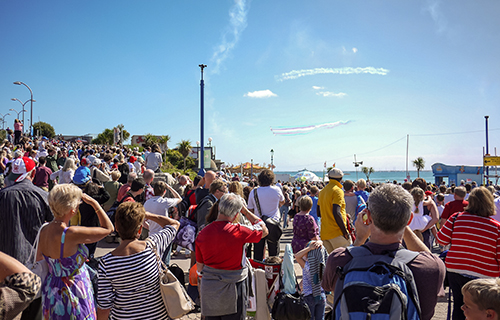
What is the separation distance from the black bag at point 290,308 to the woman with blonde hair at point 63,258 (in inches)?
73.8

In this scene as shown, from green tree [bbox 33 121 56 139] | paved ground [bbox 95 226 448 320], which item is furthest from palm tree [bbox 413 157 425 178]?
green tree [bbox 33 121 56 139]

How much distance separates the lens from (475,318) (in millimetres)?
2021

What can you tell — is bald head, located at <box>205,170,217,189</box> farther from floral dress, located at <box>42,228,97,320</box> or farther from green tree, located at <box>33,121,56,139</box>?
green tree, located at <box>33,121,56,139</box>

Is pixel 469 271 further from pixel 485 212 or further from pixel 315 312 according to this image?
pixel 315 312

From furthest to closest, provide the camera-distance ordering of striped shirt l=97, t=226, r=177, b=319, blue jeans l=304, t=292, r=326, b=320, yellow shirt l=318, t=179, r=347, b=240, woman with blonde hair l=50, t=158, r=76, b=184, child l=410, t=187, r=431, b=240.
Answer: woman with blonde hair l=50, t=158, r=76, b=184, child l=410, t=187, r=431, b=240, yellow shirt l=318, t=179, r=347, b=240, blue jeans l=304, t=292, r=326, b=320, striped shirt l=97, t=226, r=177, b=319

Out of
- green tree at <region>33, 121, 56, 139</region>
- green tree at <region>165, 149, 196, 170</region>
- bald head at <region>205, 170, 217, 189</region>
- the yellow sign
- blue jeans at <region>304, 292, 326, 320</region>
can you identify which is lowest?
blue jeans at <region>304, 292, 326, 320</region>

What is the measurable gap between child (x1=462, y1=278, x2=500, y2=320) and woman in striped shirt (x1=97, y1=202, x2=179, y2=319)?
7.81ft

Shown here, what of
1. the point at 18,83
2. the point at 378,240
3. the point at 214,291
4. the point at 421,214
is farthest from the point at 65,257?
the point at 18,83

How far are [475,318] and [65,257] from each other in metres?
3.10

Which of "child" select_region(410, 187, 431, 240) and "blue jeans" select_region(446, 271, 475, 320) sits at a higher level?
"child" select_region(410, 187, 431, 240)

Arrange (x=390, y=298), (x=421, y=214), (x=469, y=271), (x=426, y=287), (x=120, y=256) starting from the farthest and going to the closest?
(x=421, y=214), (x=469, y=271), (x=120, y=256), (x=426, y=287), (x=390, y=298)

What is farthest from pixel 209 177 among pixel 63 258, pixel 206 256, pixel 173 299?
pixel 63 258

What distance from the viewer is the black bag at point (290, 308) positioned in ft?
11.4

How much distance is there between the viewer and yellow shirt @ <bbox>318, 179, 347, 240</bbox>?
5.38 metres
